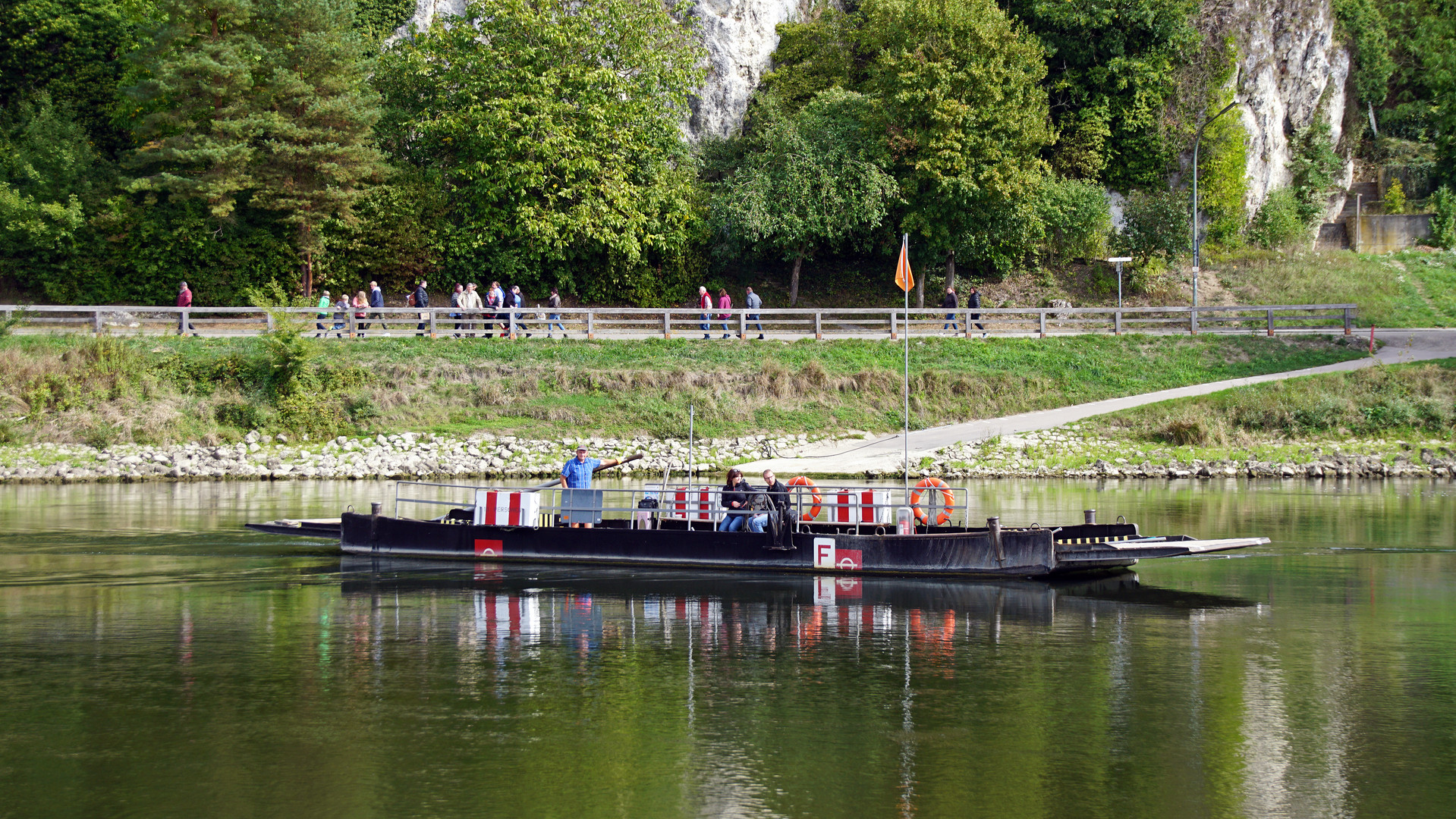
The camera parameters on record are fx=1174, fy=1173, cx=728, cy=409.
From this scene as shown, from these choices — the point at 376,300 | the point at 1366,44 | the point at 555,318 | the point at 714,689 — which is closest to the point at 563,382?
the point at 555,318

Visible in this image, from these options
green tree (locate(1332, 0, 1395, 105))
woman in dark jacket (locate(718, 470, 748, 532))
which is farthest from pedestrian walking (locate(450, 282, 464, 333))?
green tree (locate(1332, 0, 1395, 105))

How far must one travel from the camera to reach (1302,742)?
11977 mm

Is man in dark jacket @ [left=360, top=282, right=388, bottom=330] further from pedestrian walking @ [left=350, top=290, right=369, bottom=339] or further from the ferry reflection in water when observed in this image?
Answer: the ferry reflection in water

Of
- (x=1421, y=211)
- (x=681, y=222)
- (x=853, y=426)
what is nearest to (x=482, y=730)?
(x=853, y=426)

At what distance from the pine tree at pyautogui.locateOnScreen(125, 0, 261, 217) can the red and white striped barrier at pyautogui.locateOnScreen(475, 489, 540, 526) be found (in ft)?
103

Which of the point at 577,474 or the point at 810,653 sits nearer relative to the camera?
the point at 810,653

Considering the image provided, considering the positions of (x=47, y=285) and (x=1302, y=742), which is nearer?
(x=1302, y=742)

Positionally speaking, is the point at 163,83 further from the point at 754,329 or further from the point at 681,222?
the point at 754,329

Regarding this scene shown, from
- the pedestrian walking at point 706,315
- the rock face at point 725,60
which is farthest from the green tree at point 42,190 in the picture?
the pedestrian walking at point 706,315

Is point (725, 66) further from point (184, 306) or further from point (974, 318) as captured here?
point (184, 306)

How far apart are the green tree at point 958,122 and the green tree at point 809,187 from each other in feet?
5.08

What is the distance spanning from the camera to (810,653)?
624 inches

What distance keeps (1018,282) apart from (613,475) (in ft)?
95.4

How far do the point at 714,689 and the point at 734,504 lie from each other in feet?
28.5
